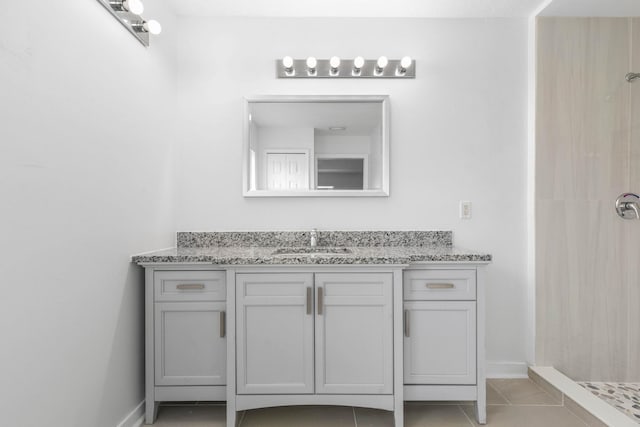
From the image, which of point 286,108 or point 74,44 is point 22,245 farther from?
point 286,108

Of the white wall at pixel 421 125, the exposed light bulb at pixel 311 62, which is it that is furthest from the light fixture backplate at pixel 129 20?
the exposed light bulb at pixel 311 62

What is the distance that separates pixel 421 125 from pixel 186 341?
1814 millimetres

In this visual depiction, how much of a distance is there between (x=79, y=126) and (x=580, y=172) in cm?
261

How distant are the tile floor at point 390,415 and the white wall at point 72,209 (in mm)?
311

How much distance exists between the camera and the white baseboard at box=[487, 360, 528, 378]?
2266 mm

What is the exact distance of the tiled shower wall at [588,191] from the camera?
2.21 m

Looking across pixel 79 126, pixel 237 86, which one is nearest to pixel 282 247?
pixel 237 86

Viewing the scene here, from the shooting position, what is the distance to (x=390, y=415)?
1894 mm

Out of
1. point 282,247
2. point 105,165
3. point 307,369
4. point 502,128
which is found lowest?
point 307,369

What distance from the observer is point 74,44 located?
53.1 inches

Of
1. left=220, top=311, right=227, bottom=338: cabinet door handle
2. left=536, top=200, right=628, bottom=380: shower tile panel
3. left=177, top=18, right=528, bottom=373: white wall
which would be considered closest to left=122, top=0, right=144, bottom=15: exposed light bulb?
left=177, top=18, right=528, bottom=373: white wall

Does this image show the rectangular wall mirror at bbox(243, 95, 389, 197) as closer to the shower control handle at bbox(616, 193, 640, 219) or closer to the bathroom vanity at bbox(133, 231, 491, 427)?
the bathroom vanity at bbox(133, 231, 491, 427)

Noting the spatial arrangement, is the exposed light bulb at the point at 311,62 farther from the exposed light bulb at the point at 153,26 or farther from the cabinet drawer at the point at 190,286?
the cabinet drawer at the point at 190,286

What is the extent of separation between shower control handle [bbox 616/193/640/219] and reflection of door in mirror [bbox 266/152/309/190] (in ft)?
6.18
